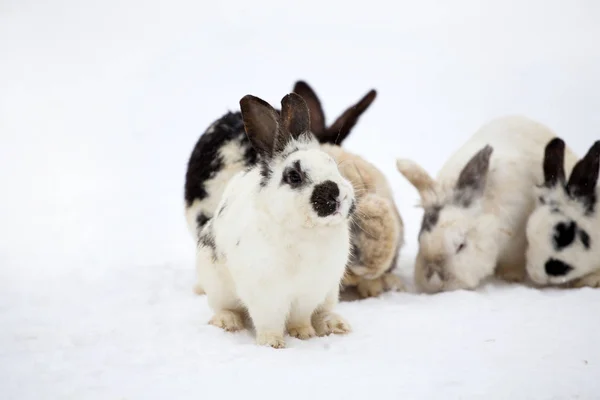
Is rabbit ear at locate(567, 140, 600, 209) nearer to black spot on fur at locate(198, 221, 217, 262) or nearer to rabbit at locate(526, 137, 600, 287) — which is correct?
rabbit at locate(526, 137, 600, 287)

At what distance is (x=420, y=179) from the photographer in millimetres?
5578

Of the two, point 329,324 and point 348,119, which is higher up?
point 348,119

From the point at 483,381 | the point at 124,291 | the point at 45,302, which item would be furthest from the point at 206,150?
the point at 483,381

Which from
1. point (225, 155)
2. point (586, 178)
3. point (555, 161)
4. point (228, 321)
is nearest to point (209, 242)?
point (228, 321)

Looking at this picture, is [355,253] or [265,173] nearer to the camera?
[265,173]

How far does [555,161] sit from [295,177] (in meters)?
2.73

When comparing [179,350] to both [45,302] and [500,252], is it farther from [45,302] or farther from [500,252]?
[500,252]

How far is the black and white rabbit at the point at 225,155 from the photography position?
5266mm

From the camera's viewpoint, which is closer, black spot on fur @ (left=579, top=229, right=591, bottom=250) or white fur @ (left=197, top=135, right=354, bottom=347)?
white fur @ (left=197, top=135, right=354, bottom=347)

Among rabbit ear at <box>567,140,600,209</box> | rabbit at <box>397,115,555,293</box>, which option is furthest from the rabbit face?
rabbit ear at <box>567,140,600,209</box>

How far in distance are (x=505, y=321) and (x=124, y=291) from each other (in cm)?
294

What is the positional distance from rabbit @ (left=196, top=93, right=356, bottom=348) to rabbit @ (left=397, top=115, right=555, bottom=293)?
158cm

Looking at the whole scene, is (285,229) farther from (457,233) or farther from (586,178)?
(586,178)

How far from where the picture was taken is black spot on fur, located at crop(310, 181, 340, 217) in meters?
3.38
